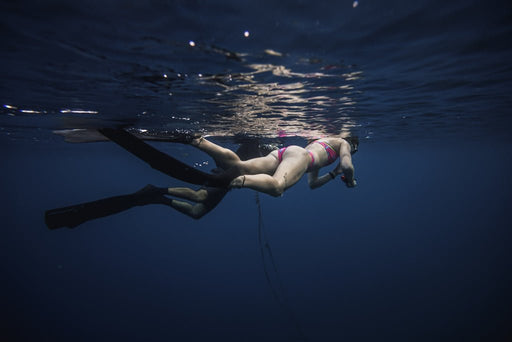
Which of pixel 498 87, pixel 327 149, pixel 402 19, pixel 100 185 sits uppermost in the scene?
pixel 402 19

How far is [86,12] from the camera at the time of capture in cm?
377

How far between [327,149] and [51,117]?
11.9 meters

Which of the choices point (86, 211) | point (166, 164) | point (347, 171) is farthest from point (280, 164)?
point (86, 211)

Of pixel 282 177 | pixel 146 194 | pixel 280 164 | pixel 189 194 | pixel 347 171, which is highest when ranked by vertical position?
pixel 280 164

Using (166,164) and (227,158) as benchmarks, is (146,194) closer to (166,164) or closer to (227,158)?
(166,164)

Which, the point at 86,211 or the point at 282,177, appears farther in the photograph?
the point at 86,211

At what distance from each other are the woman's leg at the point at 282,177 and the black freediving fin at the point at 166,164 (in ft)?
1.22

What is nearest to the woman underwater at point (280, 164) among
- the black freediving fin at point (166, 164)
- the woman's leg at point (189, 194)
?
the black freediving fin at point (166, 164)

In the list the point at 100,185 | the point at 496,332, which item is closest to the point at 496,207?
the point at 496,332

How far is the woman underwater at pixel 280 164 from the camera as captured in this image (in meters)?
4.46

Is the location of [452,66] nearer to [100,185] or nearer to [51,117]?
[51,117]

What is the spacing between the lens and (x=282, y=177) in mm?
4777

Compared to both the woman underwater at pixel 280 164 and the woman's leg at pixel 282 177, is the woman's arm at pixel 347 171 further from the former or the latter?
the woman's leg at pixel 282 177

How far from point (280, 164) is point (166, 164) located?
2.45 metres
